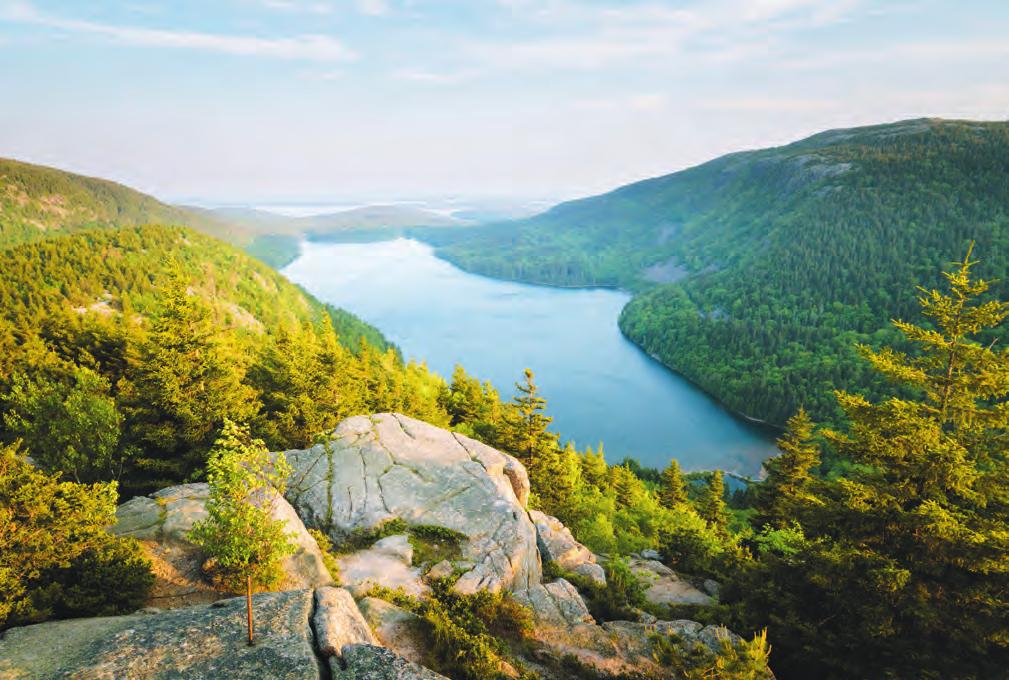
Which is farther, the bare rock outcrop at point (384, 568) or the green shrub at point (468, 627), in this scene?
the bare rock outcrop at point (384, 568)

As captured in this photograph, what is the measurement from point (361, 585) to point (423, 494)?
6.08m

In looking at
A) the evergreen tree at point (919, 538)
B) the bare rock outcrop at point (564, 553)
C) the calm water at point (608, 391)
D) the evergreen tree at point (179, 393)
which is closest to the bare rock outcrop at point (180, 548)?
the evergreen tree at point (179, 393)

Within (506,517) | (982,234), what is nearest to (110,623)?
(506,517)

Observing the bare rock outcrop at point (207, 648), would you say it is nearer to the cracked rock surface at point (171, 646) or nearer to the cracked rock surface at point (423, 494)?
the cracked rock surface at point (171, 646)

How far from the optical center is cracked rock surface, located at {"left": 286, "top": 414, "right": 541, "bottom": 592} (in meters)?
19.7

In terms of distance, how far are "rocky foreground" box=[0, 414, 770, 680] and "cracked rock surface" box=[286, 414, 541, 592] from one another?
7cm

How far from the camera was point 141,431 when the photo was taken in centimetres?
2384

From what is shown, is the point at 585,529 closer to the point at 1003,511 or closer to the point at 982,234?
the point at 1003,511

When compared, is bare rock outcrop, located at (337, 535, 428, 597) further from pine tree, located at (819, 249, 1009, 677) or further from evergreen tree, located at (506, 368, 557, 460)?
evergreen tree, located at (506, 368, 557, 460)

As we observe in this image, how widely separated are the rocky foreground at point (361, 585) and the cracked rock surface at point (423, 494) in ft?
0.23

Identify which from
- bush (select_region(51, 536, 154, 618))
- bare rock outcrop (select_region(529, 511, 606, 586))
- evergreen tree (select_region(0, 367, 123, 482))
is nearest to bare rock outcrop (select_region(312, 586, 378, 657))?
bush (select_region(51, 536, 154, 618))

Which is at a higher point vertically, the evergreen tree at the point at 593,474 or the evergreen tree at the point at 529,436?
the evergreen tree at the point at 529,436

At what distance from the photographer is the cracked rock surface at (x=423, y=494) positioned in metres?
19.7

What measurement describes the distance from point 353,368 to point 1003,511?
41.6 m
